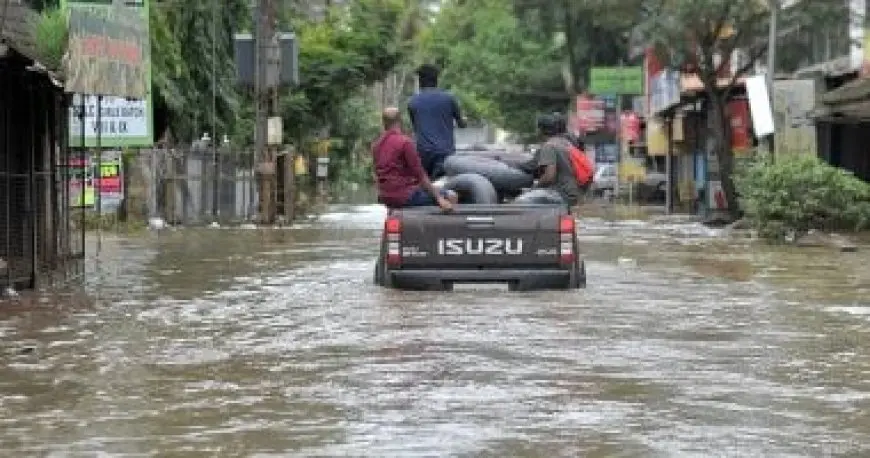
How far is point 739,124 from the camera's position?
36.2 meters

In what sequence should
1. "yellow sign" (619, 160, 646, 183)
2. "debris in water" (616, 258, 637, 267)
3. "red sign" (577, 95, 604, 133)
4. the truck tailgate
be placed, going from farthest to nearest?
"red sign" (577, 95, 604, 133) → "yellow sign" (619, 160, 646, 183) → "debris in water" (616, 258, 637, 267) → the truck tailgate

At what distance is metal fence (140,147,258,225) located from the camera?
29.2 metres

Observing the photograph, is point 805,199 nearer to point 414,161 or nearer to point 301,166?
point 414,161

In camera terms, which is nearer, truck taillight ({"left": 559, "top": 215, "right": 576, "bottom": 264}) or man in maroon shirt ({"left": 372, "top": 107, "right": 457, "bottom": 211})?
truck taillight ({"left": 559, "top": 215, "right": 576, "bottom": 264})

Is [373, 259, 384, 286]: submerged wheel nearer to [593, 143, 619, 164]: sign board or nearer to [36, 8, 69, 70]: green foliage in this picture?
[36, 8, 69, 70]: green foliage

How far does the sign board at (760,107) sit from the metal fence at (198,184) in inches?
442

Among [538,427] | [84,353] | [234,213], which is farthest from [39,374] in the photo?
Result: [234,213]

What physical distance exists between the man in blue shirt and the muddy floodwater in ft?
5.13

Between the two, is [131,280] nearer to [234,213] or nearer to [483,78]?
[234,213]

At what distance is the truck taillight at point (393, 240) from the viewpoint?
13.6 m

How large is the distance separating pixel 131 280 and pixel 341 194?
45.2m

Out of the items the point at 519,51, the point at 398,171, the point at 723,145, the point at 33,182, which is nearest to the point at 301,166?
the point at 723,145

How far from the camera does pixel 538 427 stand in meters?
7.31

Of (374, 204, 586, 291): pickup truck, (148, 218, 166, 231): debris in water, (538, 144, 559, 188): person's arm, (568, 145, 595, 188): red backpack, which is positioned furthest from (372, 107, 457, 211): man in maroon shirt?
(148, 218, 166, 231): debris in water
